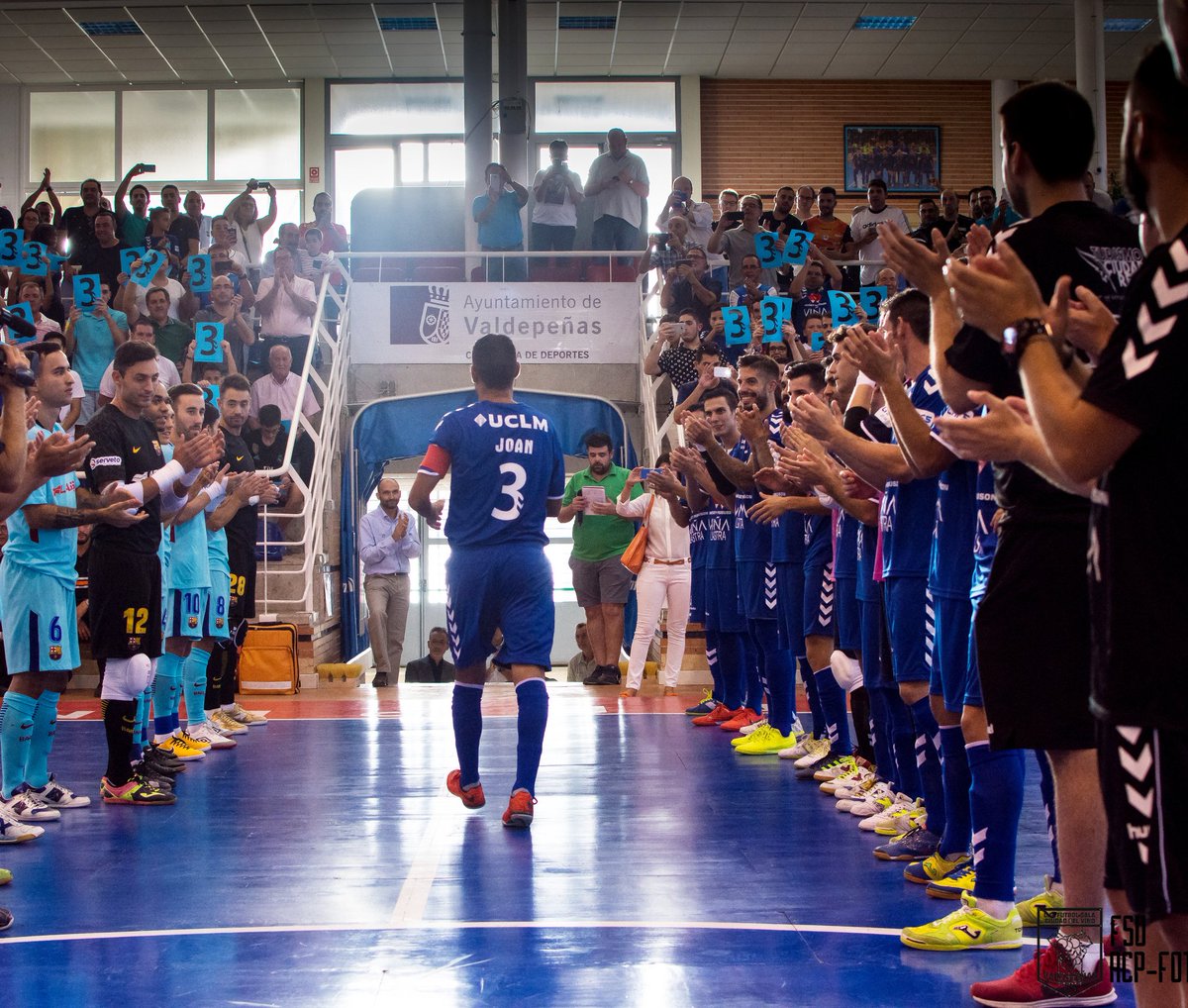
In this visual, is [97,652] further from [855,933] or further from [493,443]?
[855,933]

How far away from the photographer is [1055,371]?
2.10m

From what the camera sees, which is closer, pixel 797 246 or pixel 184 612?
pixel 184 612

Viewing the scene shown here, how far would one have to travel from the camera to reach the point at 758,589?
24.5 feet

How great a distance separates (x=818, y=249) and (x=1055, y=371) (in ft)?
38.6

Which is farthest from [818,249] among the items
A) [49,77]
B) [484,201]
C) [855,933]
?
[49,77]

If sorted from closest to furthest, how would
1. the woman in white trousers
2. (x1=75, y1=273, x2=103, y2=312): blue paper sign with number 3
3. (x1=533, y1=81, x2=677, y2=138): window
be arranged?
the woman in white trousers, (x1=75, y1=273, x2=103, y2=312): blue paper sign with number 3, (x1=533, y1=81, x2=677, y2=138): window

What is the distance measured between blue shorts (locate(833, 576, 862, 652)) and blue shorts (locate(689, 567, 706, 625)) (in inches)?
104

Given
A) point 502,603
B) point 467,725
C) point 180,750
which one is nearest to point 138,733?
point 180,750

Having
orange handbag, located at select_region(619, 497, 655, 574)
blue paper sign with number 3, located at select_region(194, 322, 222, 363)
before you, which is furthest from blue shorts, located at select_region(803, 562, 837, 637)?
blue paper sign with number 3, located at select_region(194, 322, 222, 363)

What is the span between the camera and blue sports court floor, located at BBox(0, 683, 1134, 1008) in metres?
3.42

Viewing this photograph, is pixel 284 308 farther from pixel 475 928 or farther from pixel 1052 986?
pixel 1052 986

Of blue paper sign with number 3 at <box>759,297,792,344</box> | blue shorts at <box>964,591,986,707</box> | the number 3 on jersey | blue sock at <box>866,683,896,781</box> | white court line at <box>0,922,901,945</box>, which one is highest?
blue paper sign with number 3 at <box>759,297,792,344</box>

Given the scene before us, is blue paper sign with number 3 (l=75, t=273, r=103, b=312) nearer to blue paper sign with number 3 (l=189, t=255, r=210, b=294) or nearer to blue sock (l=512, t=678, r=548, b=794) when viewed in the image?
blue paper sign with number 3 (l=189, t=255, r=210, b=294)

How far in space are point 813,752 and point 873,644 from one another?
6.11 feet
